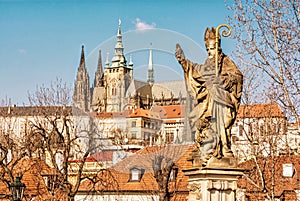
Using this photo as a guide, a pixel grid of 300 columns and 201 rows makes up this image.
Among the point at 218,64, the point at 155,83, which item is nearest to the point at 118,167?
the point at 155,83

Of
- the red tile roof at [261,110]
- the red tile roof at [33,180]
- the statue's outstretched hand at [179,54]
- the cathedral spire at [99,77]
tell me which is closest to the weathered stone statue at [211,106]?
the statue's outstretched hand at [179,54]

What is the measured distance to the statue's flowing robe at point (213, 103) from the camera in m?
11.1

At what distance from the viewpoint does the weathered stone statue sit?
11062 millimetres

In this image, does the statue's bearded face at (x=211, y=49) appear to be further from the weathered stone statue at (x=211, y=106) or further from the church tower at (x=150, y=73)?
the church tower at (x=150, y=73)

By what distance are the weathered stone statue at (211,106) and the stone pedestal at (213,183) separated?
20cm

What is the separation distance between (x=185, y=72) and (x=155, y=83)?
2.12ft

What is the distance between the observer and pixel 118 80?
1130 cm

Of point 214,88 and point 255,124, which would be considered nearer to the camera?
point 214,88

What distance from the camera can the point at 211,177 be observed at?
10.9m

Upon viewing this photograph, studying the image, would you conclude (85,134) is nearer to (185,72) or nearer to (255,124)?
(185,72)

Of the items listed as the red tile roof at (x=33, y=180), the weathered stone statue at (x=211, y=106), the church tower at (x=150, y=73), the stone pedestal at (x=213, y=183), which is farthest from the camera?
the red tile roof at (x=33, y=180)

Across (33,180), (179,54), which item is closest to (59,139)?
(33,180)

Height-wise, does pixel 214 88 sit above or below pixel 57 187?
above

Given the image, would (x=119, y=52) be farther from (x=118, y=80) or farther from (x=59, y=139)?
(x=59, y=139)
